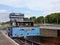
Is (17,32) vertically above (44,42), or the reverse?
(17,32)

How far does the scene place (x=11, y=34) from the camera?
132 feet

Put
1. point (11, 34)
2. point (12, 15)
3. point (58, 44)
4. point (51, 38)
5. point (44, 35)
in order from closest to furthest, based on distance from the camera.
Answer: point (11, 34) → point (58, 44) → point (51, 38) → point (44, 35) → point (12, 15)

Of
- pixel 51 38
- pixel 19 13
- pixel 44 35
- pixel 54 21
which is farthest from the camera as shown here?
pixel 54 21

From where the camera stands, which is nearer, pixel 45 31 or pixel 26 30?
pixel 26 30

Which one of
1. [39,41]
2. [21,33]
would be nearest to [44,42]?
[39,41]

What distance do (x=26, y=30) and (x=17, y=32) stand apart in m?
2.20

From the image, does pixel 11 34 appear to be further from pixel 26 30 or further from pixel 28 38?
pixel 28 38

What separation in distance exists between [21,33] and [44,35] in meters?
9.66

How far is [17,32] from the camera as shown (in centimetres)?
4141

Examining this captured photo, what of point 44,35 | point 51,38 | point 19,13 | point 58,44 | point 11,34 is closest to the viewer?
point 11,34

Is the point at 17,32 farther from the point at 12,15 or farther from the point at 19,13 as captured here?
the point at 19,13

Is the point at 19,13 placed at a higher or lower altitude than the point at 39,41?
higher

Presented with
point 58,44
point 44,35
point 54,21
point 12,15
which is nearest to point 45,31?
point 44,35

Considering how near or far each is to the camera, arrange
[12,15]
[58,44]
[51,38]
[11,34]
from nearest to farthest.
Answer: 1. [11,34]
2. [58,44]
3. [51,38]
4. [12,15]
